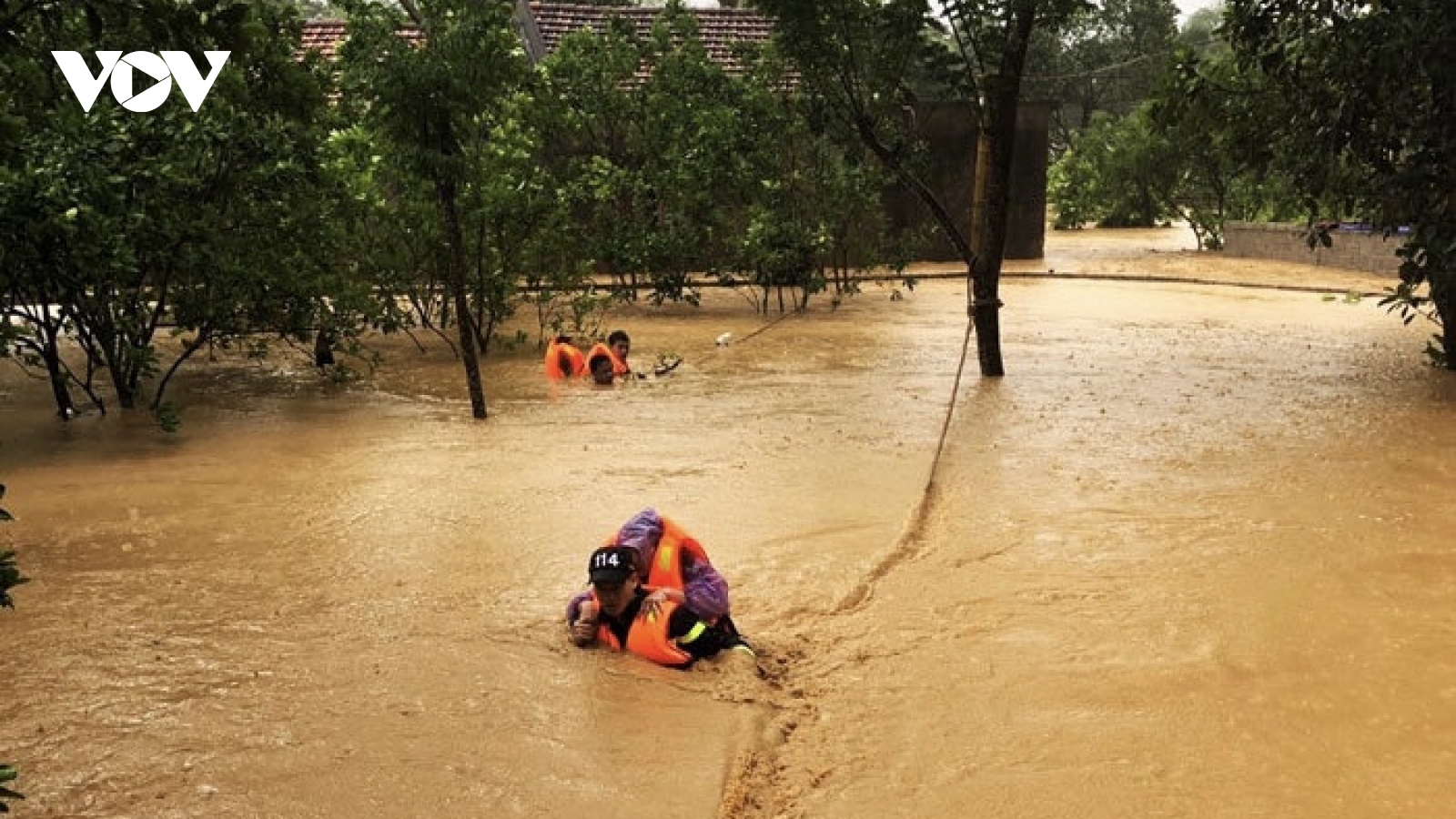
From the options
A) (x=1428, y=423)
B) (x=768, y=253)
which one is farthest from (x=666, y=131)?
(x=1428, y=423)

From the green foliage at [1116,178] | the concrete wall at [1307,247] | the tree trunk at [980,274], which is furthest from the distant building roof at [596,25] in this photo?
the tree trunk at [980,274]

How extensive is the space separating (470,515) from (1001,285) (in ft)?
51.4

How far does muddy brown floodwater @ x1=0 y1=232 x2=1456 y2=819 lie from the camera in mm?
4117

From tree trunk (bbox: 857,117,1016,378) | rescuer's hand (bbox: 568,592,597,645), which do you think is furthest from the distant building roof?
rescuer's hand (bbox: 568,592,597,645)

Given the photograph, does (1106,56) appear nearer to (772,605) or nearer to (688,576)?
(772,605)

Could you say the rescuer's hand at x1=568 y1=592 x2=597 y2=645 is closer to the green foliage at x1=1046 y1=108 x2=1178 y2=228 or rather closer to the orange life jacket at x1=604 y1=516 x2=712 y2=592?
the orange life jacket at x1=604 y1=516 x2=712 y2=592

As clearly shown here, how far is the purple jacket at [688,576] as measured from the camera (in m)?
5.14

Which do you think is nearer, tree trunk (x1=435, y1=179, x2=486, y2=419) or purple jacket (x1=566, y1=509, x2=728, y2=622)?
purple jacket (x1=566, y1=509, x2=728, y2=622)

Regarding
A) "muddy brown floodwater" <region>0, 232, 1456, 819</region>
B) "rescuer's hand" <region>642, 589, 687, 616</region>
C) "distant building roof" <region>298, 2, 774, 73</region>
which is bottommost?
"muddy brown floodwater" <region>0, 232, 1456, 819</region>

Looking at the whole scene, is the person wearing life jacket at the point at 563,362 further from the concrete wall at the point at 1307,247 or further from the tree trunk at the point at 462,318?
the concrete wall at the point at 1307,247

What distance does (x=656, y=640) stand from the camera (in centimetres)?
496

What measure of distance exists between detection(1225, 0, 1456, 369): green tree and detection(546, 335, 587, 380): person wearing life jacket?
7.03 metres

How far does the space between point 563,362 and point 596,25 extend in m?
15.7

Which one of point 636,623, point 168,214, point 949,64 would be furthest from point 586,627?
point 949,64
